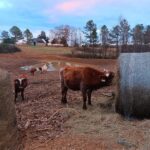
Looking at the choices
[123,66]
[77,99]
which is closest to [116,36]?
[77,99]

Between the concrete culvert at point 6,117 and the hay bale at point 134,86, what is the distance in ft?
16.4

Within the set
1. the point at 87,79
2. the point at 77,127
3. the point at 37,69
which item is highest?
the point at 87,79

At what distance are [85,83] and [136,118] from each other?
2423 mm

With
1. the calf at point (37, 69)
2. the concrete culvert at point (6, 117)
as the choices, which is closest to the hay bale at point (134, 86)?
the concrete culvert at point (6, 117)

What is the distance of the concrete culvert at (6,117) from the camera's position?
5.84 meters

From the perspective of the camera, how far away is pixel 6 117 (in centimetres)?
592

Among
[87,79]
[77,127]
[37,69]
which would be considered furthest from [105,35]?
[77,127]

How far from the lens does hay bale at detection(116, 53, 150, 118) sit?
10523mm

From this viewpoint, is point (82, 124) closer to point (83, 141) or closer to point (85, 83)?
point (83, 141)

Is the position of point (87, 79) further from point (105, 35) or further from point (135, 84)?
point (105, 35)

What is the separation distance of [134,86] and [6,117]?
17.1 feet

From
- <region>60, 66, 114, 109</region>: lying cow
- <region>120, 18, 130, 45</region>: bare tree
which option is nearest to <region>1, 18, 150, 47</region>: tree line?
<region>120, 18, 130, 45</region>: bare tree

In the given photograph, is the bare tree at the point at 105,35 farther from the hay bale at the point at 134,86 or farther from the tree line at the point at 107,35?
the hay bale at the point at 134,86

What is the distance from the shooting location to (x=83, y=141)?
8.66 m
